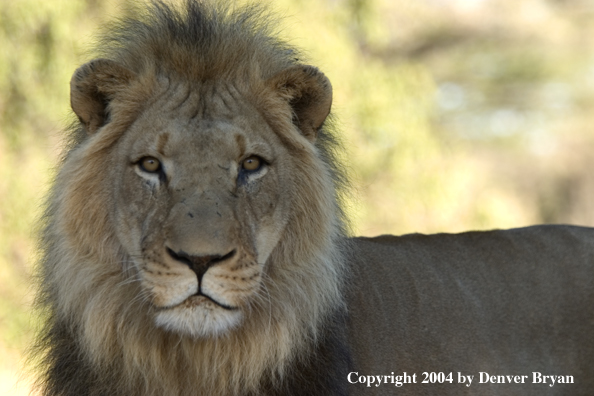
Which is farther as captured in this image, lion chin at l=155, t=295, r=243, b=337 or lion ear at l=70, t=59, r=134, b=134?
lion ear at l=70, t=59, r=134, b=134

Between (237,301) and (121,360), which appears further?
(121,360)

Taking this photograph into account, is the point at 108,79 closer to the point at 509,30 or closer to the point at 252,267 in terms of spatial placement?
the point at 252,267

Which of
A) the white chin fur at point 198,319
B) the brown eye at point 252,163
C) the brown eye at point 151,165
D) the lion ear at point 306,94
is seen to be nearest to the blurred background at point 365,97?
the lion ear at point 306,94

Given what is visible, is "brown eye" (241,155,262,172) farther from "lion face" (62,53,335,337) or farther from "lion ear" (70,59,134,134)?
"lion ear" (70,59,134,134)

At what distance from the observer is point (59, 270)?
3.85 metres

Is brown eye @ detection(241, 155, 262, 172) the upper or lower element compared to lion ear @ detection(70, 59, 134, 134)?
lower

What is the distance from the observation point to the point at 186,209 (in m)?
3.39

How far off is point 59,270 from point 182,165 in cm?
87

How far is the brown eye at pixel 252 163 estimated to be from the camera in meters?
3.70

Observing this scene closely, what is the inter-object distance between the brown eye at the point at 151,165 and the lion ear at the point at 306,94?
732 millimetres

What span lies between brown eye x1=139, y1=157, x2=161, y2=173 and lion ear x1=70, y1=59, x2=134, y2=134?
1.41ft

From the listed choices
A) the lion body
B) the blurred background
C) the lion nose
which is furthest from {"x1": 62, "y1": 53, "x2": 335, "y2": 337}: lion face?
the blurred background

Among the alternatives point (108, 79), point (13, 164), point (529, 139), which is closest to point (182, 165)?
point (108, 79)

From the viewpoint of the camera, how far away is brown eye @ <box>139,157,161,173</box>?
3.64m
